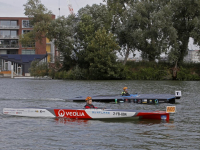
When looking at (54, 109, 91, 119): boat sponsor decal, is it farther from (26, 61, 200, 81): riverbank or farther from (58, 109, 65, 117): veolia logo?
A: (26, 61, 200, 81): riverbank

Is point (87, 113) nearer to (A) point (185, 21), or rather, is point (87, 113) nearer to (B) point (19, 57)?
(A) point (185, 21)

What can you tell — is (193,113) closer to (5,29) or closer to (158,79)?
(158,79)

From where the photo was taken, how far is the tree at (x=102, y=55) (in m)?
70.3

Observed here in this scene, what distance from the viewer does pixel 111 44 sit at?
233 feet

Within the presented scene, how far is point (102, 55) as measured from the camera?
6994cm

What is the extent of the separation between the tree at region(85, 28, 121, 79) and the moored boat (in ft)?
159

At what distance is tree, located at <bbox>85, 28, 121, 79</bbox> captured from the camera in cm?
7031

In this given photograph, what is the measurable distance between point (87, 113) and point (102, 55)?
1955 inches

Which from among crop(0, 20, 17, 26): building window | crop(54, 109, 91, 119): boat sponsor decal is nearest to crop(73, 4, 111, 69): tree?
crop(0, 20, 17, 26): building window

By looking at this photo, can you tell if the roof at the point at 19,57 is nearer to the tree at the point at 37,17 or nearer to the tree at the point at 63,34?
the tree at the point at 37,17

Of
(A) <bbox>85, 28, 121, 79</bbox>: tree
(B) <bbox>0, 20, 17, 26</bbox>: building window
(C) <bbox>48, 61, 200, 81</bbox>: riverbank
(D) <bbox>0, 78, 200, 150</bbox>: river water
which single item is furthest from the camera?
(B) <bbox>0, 20, 17, 26</bbox>: building window

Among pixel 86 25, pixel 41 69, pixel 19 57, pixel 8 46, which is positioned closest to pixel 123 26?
pixel 86 25

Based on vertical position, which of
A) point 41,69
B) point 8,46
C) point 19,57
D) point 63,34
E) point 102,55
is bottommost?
point 41,69

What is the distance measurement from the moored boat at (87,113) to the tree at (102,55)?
1905 inches
